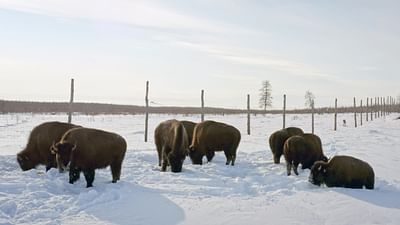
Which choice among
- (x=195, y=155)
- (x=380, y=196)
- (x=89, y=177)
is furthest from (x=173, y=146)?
(x=380, y=196)

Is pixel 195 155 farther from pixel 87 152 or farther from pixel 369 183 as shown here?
pixel 369 183

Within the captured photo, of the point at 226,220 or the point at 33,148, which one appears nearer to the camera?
the point at 226,220

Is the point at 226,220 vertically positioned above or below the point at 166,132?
below

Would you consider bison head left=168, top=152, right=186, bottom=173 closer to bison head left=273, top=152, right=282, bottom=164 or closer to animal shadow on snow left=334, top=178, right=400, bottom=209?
bison head left=273, top=152, right=282, bottom=164

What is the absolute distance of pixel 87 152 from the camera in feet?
34.4

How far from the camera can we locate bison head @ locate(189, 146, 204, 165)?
52.3 feet

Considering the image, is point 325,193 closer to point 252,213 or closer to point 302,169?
point 252,213

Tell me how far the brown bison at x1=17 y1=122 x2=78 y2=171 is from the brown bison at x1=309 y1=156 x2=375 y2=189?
670 centimetres

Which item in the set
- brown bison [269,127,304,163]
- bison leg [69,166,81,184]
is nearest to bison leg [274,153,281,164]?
brown bison [269,127,304,163]

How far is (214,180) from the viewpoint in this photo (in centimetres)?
1149

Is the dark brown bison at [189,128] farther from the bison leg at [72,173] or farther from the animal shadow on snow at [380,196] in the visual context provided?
the animal shadow on snow at [380,196]

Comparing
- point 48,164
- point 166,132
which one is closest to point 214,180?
point 166,132

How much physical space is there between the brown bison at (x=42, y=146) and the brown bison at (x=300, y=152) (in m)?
6.21

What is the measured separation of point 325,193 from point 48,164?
7.36 metres
